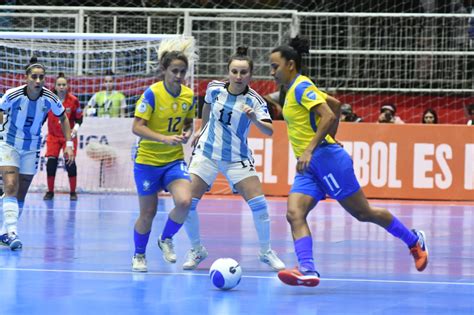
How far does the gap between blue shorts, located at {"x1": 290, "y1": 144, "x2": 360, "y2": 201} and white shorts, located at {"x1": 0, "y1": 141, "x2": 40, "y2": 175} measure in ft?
12.5

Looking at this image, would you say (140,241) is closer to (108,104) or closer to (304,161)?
(304,161)

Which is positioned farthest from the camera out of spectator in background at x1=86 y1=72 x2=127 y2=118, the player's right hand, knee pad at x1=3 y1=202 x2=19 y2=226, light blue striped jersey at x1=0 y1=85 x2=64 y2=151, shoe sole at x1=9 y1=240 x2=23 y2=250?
spectator in background at x1=86 y1=72 x2=127 y2=118

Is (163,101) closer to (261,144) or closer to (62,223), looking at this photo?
(62,223)

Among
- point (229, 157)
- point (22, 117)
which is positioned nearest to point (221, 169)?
point (229, 157)

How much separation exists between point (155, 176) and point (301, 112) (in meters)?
1.54

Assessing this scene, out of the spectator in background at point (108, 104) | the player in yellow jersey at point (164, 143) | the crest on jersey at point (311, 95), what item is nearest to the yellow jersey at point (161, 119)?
the player in yellow jersey at point (164, 143)

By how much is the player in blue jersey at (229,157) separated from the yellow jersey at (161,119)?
514 millimetres

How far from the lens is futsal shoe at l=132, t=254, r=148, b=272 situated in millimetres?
9344

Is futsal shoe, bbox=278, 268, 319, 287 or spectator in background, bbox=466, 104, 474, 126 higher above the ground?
spectator in background, bbox=466, 104, 474, 126

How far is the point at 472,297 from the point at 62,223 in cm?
686

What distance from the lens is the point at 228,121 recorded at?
9.74 meters

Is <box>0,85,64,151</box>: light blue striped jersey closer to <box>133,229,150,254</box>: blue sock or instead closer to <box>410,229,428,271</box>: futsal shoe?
<box>133,229,150,254</box>: blue sock

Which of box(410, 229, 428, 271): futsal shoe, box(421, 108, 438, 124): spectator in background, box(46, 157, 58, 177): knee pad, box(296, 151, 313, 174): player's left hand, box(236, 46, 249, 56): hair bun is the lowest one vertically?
box(410, 229, 428, 271): futsal shoe

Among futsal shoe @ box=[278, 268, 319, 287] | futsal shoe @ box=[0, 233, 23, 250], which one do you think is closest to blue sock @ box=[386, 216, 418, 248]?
futsal shoe @ box=[278, 268, 319, 287]
